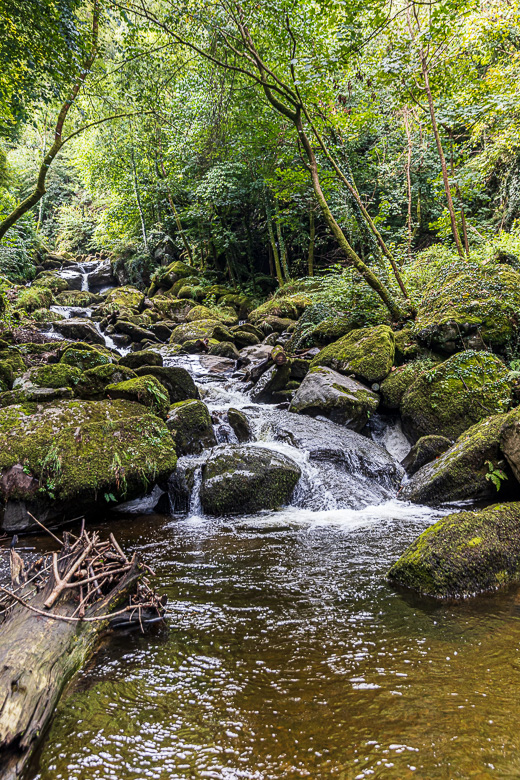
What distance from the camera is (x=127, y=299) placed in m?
20.7

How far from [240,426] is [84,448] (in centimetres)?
336

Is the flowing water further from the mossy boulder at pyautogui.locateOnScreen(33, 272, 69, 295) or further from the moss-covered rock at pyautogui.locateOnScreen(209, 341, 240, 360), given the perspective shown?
the mossy boulder at pyautogui.locateOnScreen(33, 272, 69, 295)

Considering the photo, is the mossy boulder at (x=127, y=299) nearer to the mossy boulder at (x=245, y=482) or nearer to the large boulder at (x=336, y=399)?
the large boulder at (x=336, y=399)

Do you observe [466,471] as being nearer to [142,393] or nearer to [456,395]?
[456,395]

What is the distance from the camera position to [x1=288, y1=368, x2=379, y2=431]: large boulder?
28.4ft

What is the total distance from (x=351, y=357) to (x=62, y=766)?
29.9 ft

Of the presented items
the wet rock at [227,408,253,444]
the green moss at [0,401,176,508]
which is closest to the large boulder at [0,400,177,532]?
the green moss at [0,401,176,508]

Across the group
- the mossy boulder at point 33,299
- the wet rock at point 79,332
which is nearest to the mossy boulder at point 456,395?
the wet rock at point 79,332

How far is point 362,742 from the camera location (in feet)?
6.15

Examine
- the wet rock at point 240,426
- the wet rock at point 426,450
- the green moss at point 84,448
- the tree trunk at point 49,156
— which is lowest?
the wet rock at point 426,450

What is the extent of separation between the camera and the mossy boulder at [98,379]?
7492mm

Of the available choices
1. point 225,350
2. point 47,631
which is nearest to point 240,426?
point 47,631

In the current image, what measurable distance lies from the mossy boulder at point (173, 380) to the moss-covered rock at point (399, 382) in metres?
4.51

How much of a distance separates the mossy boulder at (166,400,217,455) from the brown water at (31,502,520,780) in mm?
3856
